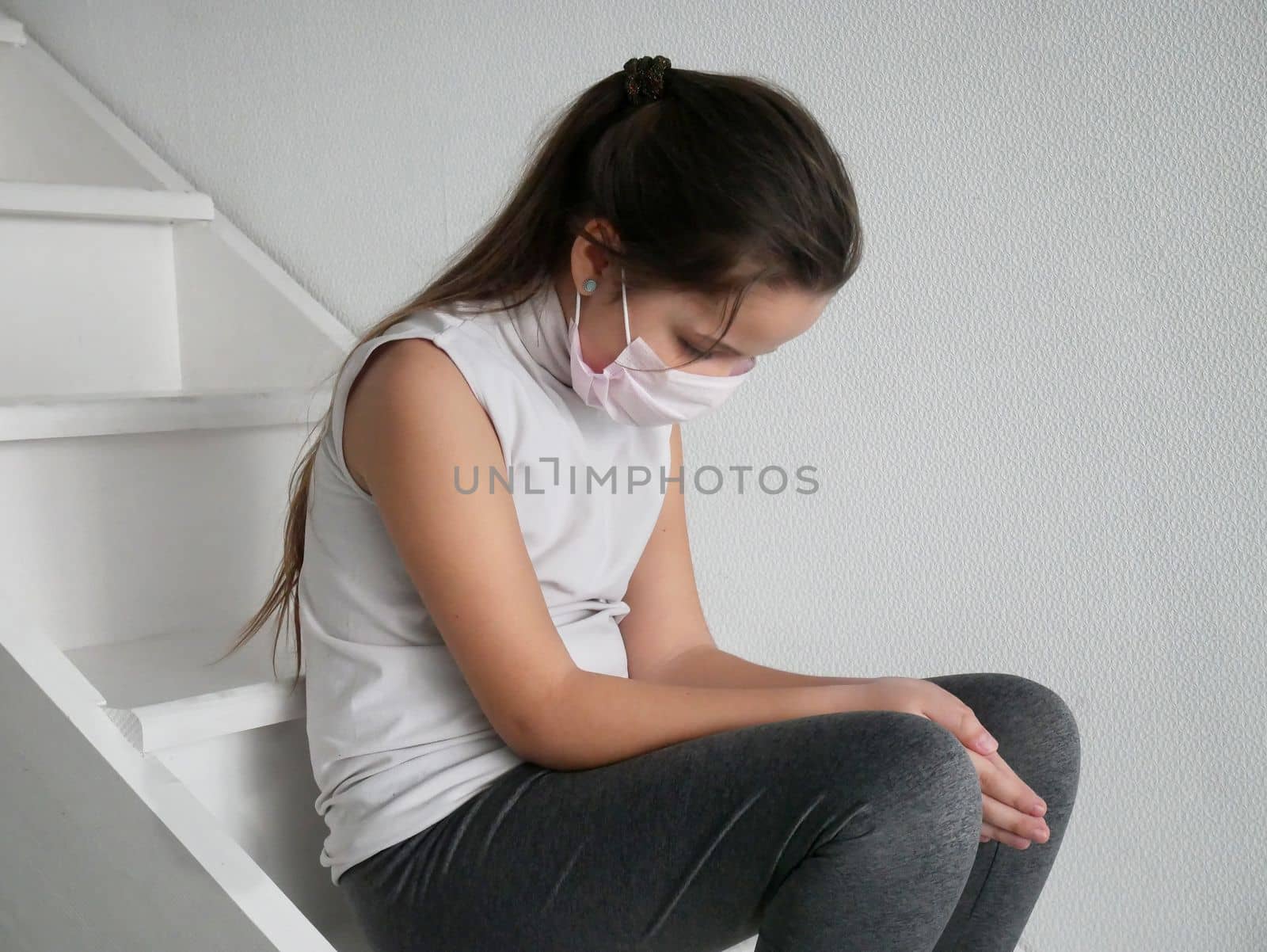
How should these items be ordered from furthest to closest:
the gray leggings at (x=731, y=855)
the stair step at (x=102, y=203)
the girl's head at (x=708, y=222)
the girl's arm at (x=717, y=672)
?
the stair step at (x=102, y=203), the girl's arm at (x=717, y=672), the girl's head at (x=708, y=222), the gray leggings at (x=731, y=855)

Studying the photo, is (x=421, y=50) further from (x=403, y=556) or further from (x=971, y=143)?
(x=403, y=556)

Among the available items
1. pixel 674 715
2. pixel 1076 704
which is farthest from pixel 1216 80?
pixel 674 715

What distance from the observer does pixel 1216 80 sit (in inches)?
36.4

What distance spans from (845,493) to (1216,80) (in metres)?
0.45

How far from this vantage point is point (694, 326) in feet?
2.67

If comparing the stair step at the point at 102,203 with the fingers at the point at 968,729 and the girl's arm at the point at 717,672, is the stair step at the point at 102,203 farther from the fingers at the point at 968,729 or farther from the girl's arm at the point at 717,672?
the fingers at the point at 968,729

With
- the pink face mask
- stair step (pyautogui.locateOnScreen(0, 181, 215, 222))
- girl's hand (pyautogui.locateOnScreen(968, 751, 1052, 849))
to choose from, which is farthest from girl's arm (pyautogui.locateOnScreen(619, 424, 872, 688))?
stair step (pyautogui.locateOnScreen(0, 181, 215, 222))

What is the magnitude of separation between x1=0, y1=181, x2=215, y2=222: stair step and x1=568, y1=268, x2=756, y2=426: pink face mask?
0.71 metres

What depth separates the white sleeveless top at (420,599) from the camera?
816mm

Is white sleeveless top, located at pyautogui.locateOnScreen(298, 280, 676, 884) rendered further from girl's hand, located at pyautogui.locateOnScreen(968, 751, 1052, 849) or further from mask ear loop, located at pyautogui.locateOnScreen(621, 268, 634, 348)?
girl's hand, located at pyautogui.locateOnScreen(968, 751, 1052, 849)

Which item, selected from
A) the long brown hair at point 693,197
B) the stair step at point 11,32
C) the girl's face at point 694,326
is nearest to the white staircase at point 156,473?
the stair step at point 11,32

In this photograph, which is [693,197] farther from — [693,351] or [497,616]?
[497,616]

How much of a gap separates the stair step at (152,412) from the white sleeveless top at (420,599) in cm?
25

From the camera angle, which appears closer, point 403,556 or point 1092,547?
point 403,556
